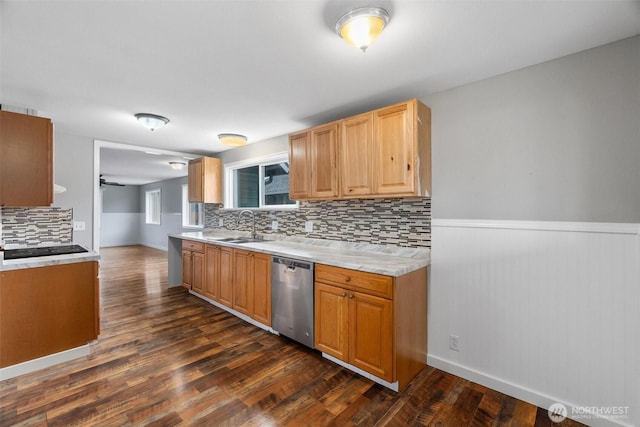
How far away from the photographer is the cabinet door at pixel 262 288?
295 cm

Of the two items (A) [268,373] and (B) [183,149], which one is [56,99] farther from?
(A) [268,373]

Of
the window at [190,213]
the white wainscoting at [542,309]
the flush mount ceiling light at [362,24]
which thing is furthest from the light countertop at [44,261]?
the window at [190,213]

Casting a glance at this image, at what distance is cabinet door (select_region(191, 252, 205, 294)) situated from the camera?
4.01 meters

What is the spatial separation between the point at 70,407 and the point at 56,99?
99.0 inches

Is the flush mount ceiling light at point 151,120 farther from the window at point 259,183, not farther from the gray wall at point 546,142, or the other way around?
the gray wall at point 546,142

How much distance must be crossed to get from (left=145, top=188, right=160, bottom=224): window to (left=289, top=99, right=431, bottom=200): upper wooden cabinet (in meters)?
8.45

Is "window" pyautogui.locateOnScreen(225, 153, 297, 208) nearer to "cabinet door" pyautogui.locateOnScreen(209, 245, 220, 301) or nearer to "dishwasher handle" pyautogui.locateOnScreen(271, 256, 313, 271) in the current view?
"cabinet door" pyautogui.locateOnScreen(209, 245, 220, 301)

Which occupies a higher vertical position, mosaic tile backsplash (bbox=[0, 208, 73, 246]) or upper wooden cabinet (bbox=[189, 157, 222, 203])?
upper wooden cabinet (bbox=[189, 157, 222, 203])

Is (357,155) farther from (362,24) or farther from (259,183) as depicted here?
(259,183)

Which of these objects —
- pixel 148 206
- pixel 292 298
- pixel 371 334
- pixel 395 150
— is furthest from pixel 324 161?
pixel 148 206

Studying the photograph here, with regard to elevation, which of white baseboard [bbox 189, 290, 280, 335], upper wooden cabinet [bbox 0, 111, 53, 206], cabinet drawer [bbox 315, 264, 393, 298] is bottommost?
white baseboard [bbox 189, 290, 280, 335]

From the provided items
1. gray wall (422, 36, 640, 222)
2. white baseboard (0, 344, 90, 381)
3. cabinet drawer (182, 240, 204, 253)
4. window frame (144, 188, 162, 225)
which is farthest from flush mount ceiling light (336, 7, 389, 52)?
window frame (144, 188, 162, 225)

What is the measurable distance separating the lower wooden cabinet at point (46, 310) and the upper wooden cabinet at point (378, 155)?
2229 mm

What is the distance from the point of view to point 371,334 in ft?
6.90
